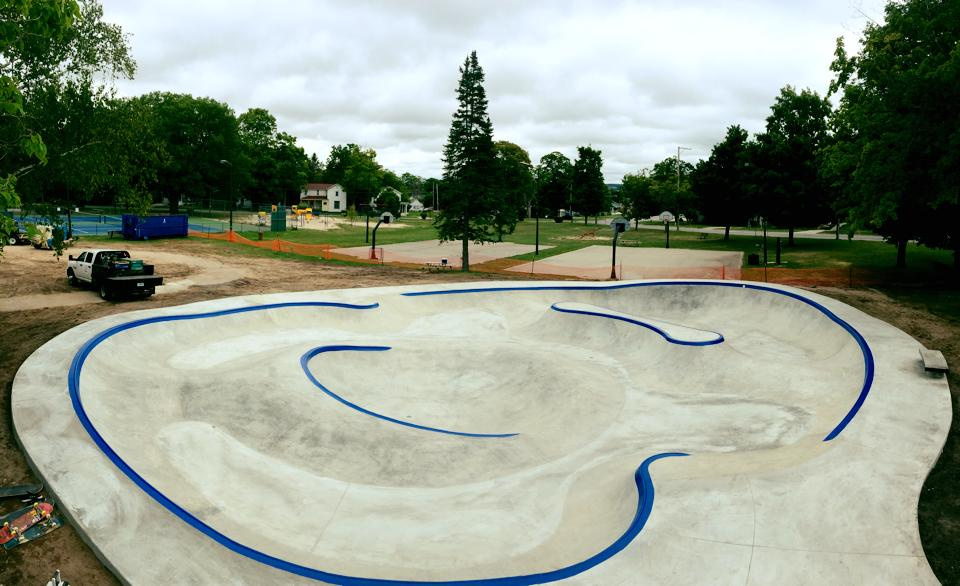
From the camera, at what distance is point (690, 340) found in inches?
701

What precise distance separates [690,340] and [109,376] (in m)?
16.1

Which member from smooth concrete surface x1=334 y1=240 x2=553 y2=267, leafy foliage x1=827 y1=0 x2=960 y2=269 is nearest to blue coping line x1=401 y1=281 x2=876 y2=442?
leafy foliage x1=827 y1=0 x2=960 y2=269

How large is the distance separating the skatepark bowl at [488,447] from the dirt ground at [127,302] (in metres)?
0.35

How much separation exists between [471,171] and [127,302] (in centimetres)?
2120

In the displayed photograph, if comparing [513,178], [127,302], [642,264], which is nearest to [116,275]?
[127,302]

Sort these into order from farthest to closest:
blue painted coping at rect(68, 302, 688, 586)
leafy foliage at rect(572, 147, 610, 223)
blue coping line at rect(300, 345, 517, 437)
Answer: leafy foliage at rect(572, 147, 610, 223)
blue coping line at rect(300, 345, 517, 437)
blue painted coping at rect(68, 302, 688, 586)

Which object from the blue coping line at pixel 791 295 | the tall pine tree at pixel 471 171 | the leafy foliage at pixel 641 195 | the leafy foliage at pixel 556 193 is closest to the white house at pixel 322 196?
the leafy foliage at pixel 556 193

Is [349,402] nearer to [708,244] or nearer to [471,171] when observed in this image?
[471,171]

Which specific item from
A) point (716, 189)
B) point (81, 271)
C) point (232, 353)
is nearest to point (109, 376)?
point (232, 353)

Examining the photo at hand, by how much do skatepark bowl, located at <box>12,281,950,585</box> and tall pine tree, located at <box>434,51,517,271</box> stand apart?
1696 centimetres

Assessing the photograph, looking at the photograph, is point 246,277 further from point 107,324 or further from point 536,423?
point 536,423

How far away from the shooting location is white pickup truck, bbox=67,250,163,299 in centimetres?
2303

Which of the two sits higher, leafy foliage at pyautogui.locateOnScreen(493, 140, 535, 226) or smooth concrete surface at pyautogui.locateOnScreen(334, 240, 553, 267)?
leafy foliage at pyautogui.locateOnScreen(493, 140, 535, 226)

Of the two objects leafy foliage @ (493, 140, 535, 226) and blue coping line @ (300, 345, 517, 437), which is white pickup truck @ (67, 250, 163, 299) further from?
leafy foliage @ (493, 140, 535, 226)
